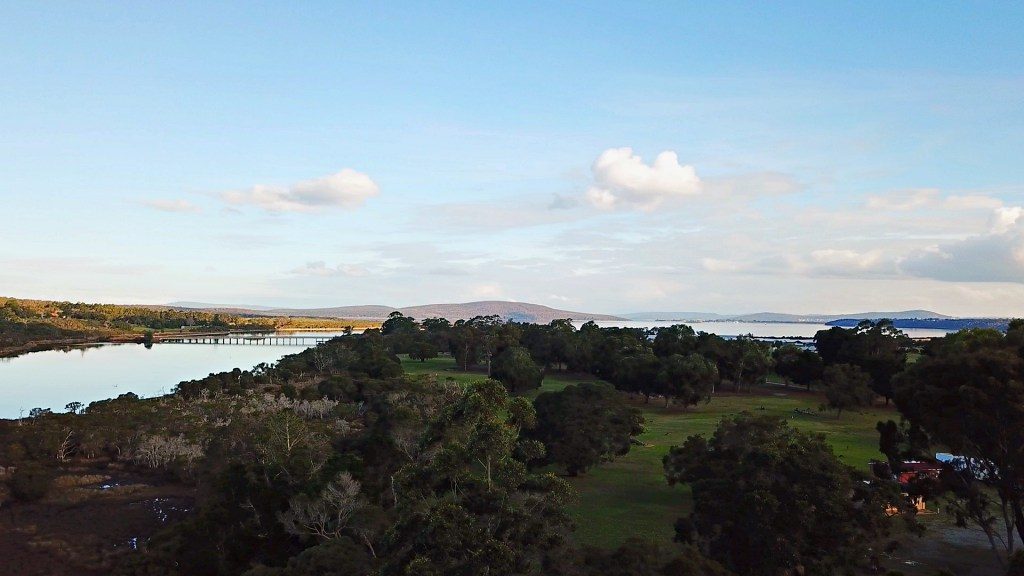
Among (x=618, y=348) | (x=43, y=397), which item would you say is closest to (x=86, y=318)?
(x=43, y=397)

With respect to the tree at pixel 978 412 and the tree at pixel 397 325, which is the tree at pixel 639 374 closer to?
the tree at pixel 978 412

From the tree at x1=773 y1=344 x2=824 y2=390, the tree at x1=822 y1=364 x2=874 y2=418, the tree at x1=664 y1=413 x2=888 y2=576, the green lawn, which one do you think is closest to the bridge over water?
the tree at x1=773 y1=344 x2=824 y2=390

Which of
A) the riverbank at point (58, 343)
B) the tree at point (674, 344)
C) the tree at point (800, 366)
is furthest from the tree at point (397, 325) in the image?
the tree at point (800, 366)

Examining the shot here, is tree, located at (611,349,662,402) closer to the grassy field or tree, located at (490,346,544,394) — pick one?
the grassy field

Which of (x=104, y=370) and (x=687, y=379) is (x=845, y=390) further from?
(x=104, y=370)

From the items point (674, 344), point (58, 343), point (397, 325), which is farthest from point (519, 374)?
point (58, 343)

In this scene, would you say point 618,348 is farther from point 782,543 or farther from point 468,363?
point 782,543
